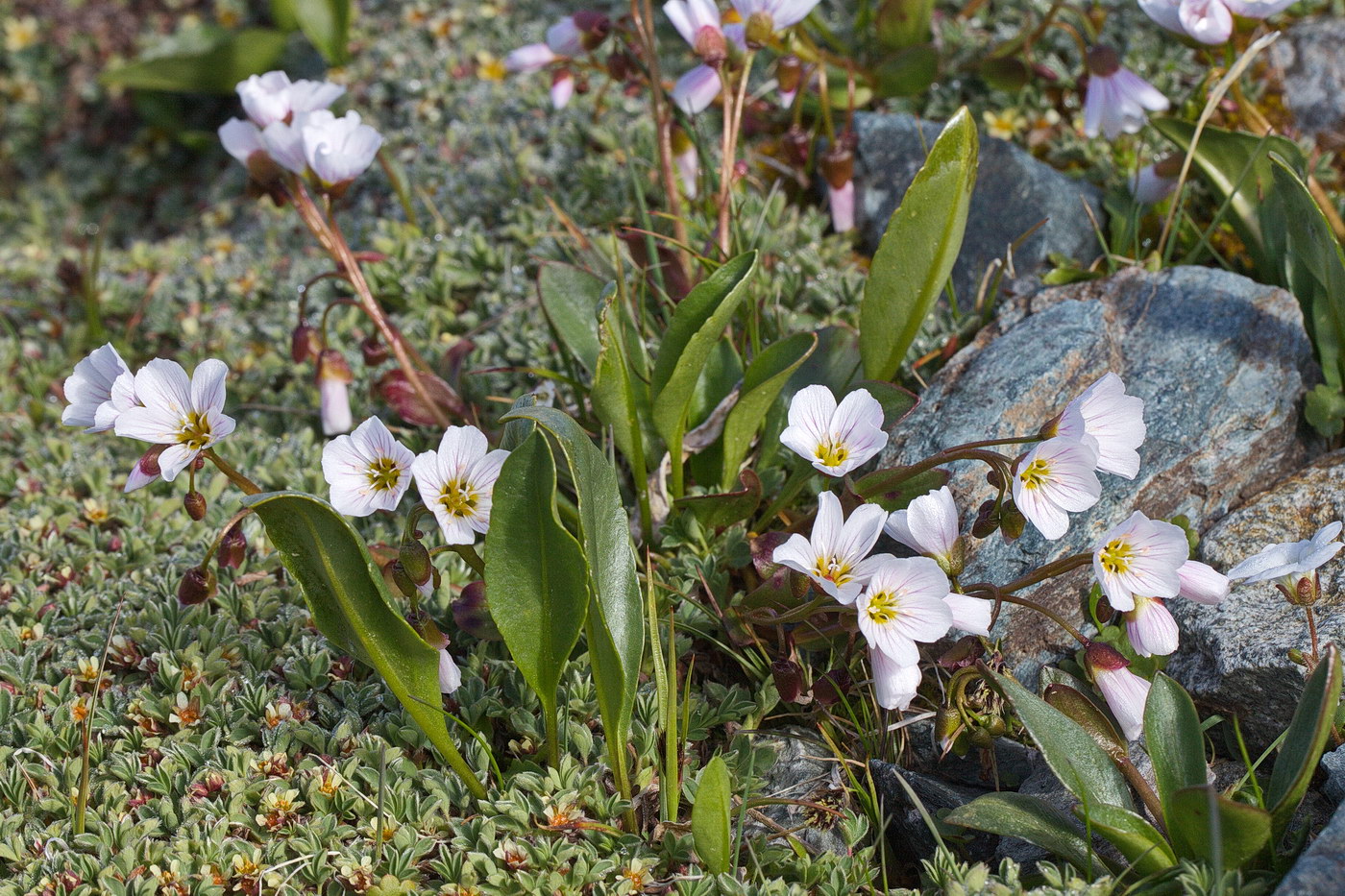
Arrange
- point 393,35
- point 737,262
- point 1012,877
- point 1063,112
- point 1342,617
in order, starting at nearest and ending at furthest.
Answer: point 1012,877 < point 1342,617 < point 737,262 < point 1063,112 < point 393,35

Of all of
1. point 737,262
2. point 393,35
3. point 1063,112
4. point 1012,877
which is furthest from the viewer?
point 393,35

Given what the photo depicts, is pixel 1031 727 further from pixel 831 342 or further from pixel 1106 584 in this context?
pixel 831 342

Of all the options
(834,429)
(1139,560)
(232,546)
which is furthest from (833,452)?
(232,546)

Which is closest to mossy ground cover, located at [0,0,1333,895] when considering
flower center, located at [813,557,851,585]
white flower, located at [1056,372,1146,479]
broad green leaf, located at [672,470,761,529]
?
broad green leaf, located at [672,470,761,529]

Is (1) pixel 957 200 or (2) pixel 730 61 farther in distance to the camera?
(2) pixel 730 61

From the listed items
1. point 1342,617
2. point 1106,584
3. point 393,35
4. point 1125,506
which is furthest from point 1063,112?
point 393,35

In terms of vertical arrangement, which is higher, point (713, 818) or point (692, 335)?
point (692, 335)

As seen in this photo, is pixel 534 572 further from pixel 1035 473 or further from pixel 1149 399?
pixel 1149 399

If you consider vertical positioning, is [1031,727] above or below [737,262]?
below
